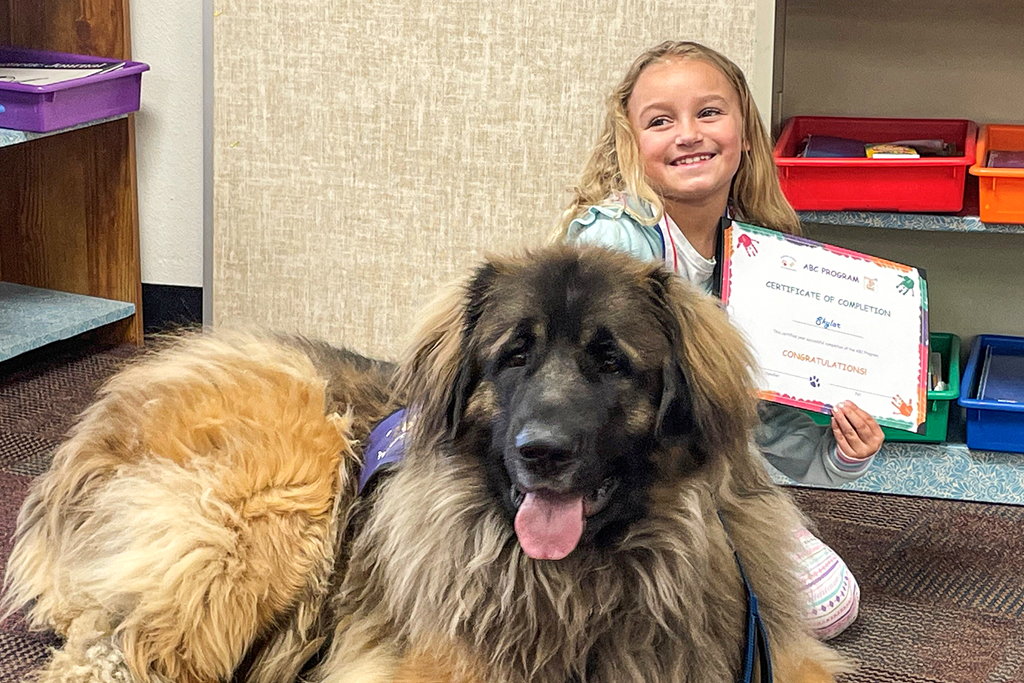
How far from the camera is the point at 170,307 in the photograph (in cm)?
417

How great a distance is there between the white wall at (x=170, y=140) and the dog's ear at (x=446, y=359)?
2363 millimetres

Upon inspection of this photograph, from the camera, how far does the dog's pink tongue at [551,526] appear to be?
5.54ft

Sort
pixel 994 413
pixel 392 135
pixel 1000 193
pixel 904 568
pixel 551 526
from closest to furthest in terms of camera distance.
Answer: pixel 551 526, pixel 904 568, pixel 1000 193, pixel 994 413, pixel 392 135

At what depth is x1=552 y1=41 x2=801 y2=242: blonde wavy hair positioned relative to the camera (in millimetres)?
2428

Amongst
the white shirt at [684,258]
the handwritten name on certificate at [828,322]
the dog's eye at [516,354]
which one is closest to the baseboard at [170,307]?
the white shirt at [684,258]

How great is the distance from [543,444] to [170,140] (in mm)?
2821

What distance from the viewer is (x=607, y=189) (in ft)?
8.09

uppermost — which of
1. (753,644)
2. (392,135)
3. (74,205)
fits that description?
(392,135)

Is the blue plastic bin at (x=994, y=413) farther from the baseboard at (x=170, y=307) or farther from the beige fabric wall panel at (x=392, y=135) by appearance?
the baseboard at (x=170, y=307)

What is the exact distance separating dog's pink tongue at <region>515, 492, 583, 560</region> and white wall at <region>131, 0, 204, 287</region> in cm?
268

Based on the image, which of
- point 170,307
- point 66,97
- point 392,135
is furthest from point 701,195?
point 170,307

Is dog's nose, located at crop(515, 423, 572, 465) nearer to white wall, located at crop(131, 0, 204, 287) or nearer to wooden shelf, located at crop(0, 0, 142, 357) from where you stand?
wooden shelf, located at crop(0, 0, 142, 357)

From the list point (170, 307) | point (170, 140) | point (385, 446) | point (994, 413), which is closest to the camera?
point (385, 446)

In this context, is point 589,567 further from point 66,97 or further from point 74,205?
point 74,205
